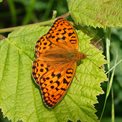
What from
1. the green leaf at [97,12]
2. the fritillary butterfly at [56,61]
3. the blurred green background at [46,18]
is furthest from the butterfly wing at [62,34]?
the blurred green background at [46,18]

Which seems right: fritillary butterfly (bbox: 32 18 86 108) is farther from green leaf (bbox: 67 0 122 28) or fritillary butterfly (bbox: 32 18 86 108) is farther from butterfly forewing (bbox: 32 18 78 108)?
green leaf (bbox: 67 0 122 28)

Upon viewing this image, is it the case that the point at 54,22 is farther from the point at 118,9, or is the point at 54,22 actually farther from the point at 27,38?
the point at 118,9

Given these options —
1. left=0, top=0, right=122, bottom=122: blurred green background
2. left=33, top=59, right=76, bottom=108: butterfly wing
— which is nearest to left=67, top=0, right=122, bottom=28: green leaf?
left=33, top=59, right=76, bottom=108: butterfly wing

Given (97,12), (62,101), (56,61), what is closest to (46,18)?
(97,12)

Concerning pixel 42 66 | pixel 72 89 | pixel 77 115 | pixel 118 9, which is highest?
pixel 118 9

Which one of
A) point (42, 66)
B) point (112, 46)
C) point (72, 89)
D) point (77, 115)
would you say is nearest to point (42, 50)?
point (42, 66)

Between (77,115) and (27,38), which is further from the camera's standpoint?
(27,38)

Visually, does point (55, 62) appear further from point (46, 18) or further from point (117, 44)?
point (46, 18)
